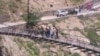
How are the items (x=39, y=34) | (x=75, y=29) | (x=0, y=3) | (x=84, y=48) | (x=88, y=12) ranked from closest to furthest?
(x=84, y=48)
(x=39, y=34)
(x=0, y=3)
(x=75, y=29)
(x=88, y=12)

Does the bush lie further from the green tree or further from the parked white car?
the parked white car

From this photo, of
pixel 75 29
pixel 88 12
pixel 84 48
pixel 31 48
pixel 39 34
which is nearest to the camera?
pixel 84 48

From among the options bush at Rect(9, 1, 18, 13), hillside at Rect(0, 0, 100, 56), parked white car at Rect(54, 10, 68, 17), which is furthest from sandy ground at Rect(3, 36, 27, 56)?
parked white car at Rect(54, 10, 68, 17)

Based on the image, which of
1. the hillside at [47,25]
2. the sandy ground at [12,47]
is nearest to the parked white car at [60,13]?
the hillside at [47,25]

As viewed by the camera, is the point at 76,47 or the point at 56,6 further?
the point at 56,6

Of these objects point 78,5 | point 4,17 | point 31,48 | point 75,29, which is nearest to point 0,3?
point 4,17

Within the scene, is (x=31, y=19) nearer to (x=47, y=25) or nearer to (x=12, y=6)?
(x=47, y=25)

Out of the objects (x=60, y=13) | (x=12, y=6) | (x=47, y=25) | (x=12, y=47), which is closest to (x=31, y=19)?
(x=47, y=25)

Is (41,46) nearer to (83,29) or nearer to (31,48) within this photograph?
(31,48)

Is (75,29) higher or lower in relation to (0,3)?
lower
